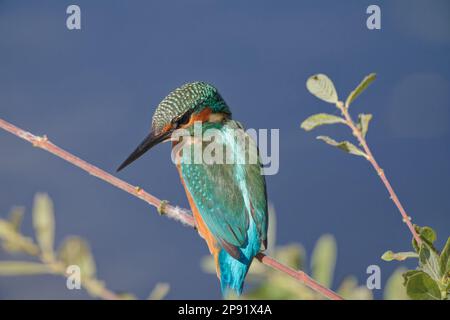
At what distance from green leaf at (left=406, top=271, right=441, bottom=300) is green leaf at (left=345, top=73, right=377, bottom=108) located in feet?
0.51

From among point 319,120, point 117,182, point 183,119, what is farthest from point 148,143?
point 319,120

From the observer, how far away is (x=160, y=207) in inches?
34.7

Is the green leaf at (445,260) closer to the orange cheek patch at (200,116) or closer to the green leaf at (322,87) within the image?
the green leaf at (322,87)

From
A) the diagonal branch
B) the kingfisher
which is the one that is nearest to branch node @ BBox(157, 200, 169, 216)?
the diagonal branch

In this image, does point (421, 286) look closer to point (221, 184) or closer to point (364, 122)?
point (364, 122)

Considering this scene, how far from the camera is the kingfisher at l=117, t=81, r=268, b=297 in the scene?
1135 mm

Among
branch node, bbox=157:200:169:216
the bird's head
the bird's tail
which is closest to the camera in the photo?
branch node, bbox=157:200:169:216

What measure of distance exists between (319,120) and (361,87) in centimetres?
5

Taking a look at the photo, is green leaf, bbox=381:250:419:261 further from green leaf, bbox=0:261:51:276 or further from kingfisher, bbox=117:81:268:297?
kingfisher, bbox=117:81:268:297

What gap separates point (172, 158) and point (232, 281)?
0.39 meters
